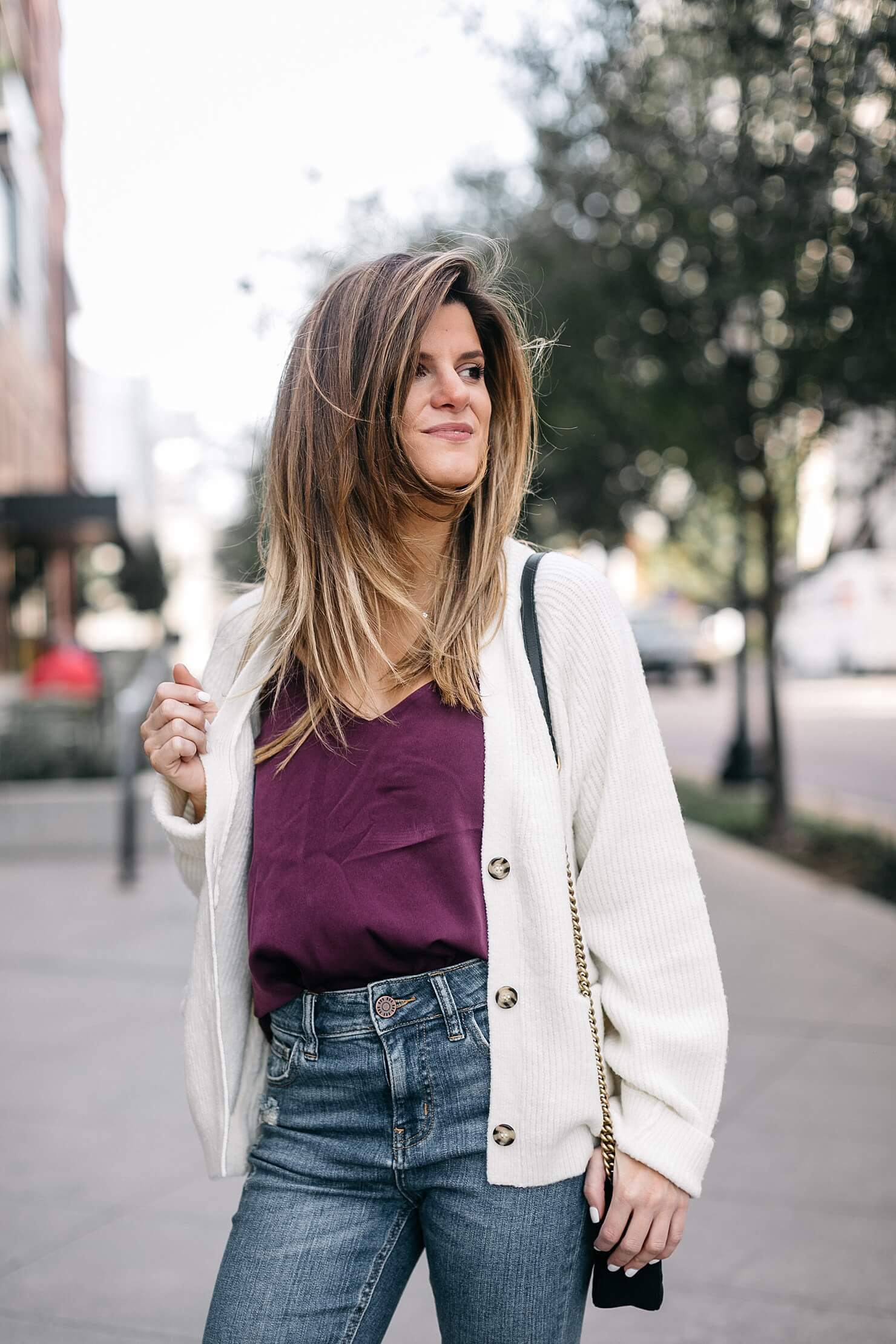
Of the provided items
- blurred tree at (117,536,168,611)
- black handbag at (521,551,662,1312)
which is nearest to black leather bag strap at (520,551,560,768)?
black handbag at (521,551,662,1312)

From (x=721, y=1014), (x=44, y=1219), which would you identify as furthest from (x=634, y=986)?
(x=44, y=1219)

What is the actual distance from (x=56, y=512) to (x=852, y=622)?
64.7 feet

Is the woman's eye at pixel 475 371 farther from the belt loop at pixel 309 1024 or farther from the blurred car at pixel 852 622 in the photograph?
the blurred car at pixel 852 622

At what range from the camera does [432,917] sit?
1.69m

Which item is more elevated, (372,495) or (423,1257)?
(372,495)

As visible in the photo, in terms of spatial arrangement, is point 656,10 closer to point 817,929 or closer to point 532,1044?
point 817,929

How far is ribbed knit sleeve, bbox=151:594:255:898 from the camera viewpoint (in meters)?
1.93

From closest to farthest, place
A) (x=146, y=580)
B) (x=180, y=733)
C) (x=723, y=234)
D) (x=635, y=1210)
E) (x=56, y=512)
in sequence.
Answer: (x=635, y=1210) → (x=180, y=733) → (x=723, y=234) → (x=56, y=512) → (x=146, y=580)

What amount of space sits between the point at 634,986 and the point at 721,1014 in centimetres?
12

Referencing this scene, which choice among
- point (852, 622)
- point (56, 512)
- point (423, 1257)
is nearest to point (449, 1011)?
point (423, 1257)

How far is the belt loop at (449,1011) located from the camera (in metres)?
1.68

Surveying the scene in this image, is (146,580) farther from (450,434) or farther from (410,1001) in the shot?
(410,1001)

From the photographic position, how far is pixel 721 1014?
1711mm

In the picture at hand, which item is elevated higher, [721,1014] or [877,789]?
[721,1014]
